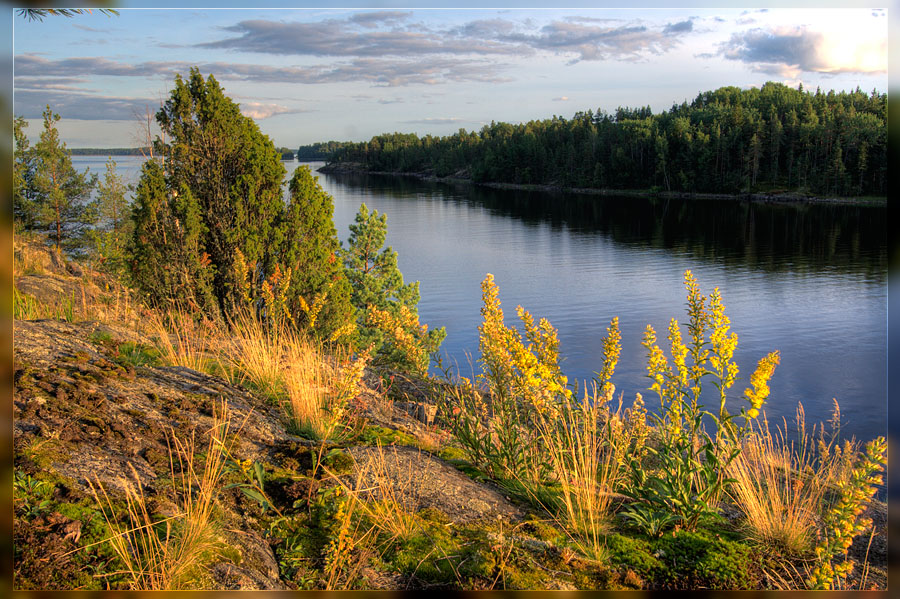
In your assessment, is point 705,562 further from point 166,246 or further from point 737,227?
point 737,227

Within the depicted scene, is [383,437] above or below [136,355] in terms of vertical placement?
below

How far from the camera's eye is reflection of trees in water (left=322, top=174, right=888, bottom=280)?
43375mm

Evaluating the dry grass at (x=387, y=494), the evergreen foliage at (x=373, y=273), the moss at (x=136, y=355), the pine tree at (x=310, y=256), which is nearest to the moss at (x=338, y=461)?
the dry grass at (x=387, y=494)

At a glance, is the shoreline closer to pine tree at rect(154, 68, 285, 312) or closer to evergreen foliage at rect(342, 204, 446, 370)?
evergreen foliage at rect(342, 204, 446, 370)

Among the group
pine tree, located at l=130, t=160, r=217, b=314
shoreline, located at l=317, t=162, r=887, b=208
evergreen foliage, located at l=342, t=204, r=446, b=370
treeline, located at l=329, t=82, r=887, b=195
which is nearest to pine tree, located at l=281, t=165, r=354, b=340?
pine tree, located at l=130, t=160, r=217, b=314

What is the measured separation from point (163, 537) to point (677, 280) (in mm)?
36933

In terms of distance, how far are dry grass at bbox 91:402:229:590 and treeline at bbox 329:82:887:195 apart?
281 ft

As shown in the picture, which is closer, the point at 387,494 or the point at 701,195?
the point at 387,494

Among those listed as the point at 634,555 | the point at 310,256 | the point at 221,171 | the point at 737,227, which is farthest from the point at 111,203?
the point at 737,227

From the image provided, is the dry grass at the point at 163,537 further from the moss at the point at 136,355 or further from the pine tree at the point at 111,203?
the pine tree at the point at 111,203

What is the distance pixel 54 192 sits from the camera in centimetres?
2773

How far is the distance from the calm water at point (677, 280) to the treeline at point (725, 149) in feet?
39.5

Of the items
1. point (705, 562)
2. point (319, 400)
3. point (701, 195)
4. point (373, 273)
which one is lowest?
point (705, 562)

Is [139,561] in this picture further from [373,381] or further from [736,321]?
[736,321]
